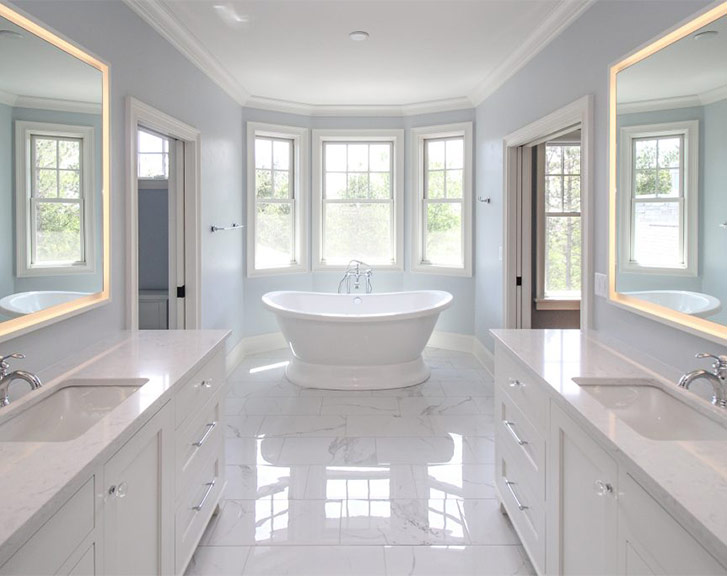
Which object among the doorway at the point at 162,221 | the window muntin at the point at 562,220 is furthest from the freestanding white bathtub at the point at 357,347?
the window muntin at the point at 562,220

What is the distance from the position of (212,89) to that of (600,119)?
303 centimetres

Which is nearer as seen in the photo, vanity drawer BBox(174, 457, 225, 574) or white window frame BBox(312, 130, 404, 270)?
vanity drawer BBox(174, 457, 225, 574)

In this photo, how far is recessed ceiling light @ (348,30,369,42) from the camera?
148 inches

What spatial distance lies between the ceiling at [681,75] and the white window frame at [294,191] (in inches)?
152

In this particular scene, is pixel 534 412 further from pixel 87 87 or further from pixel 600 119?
pixel 87 87

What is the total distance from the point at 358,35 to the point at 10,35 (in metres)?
2.39

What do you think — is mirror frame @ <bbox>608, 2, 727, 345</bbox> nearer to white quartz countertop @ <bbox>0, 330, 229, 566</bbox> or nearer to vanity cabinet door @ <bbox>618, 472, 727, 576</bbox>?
vanity cabinet door @ <bbox>618, 472, 727, 576</bbox>

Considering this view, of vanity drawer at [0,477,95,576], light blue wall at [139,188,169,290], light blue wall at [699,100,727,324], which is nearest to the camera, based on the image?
vanity drawer at [0,477,95,576]

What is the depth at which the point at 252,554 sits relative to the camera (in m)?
2.34

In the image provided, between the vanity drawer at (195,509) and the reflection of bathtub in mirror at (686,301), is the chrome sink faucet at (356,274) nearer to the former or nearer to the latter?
the vanity drawer at (195,509)

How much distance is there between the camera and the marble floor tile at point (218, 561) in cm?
223

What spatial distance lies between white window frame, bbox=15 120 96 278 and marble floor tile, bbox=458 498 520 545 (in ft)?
6.58

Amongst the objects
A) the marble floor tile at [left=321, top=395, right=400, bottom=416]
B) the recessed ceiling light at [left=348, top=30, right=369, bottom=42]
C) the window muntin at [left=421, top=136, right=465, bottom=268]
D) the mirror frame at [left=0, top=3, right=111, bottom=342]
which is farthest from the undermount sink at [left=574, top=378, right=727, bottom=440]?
the window muntin at [left=421, top=136, right=465, bottom=268]

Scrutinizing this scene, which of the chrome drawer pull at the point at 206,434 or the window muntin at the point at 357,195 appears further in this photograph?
the window muntin at the point at 357,195
